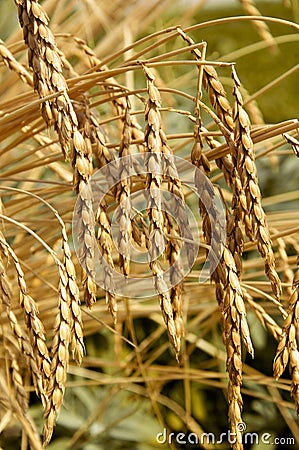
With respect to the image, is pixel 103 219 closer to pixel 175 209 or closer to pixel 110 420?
pixel 175 209

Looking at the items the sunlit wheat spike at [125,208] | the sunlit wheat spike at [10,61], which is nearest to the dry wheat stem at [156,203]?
the sunlit wheat spike at [125,208]

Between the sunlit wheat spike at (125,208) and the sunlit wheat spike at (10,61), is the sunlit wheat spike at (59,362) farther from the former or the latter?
the sunlit wheat spike at (10,61)

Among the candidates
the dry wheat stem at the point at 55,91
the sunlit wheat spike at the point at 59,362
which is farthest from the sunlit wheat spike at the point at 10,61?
the sunlit wheat spike at the point at 59,362

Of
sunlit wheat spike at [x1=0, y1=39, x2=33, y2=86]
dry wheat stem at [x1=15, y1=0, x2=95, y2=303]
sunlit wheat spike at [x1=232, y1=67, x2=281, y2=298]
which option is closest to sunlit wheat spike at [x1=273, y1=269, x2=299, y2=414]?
sunlit wheat spike at [x1=232, y1=67, x2=281, y2=298]

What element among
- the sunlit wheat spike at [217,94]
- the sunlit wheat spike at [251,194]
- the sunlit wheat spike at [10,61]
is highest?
the sunlit wheat spike at [10,61]

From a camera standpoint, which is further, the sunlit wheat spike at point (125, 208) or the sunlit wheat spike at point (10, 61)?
the sunlit wheat spike at point (10, 61)

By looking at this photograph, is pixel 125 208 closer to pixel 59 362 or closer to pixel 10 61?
pixel 59 362

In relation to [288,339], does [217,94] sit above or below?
above

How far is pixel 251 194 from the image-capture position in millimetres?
483

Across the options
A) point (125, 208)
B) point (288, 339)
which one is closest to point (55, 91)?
point (125, 208)

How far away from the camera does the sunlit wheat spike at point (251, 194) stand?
483 mm

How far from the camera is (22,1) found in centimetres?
52

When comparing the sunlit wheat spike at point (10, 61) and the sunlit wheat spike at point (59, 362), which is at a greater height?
the sunlit wheat spike at point (10, 61)

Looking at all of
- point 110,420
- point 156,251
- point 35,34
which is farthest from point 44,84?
point 110,420
